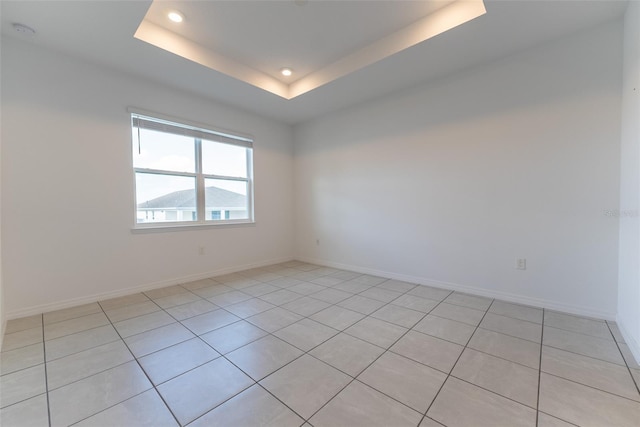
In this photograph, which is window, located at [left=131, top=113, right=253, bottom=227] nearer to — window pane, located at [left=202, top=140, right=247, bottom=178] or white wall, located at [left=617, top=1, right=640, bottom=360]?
window pane, located at [left=202, top=140, right=247, bottom=178]

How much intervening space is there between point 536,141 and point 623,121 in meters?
0.55

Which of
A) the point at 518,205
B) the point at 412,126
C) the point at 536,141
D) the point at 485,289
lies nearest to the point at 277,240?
the point at 412,126

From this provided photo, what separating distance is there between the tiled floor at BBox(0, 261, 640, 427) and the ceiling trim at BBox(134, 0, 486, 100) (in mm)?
2606

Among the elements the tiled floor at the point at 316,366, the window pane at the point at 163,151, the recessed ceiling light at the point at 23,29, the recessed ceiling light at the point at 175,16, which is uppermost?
the recessed ceiling light at the point at 175,16

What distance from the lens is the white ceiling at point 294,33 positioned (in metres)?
2.04

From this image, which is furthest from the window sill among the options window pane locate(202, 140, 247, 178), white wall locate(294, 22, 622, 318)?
white wall locate(294, 22, 622, 318)

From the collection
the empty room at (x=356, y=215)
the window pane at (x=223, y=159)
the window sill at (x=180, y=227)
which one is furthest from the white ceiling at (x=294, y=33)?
the window sill at (x=180, y=227)

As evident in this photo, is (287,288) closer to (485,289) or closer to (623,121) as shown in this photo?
(485,289)

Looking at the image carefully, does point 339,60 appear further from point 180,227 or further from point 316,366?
point 316,366

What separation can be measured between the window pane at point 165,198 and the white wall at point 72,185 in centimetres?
16

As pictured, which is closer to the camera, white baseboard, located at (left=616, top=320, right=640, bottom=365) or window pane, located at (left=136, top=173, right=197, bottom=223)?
white baseboard, located at (left=616, top=320, right=640, bottom=365)

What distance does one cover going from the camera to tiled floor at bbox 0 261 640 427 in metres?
1.24

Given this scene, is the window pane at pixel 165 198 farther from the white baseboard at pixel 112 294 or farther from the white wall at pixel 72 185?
the white baseboard at pixel 112 294

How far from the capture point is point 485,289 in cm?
279
